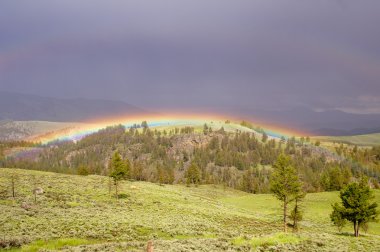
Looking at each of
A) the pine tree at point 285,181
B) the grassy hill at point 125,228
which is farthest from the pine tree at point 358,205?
the pine tree at point 285,181

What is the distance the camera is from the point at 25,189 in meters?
64.1

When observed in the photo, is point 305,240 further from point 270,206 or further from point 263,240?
point 270,206

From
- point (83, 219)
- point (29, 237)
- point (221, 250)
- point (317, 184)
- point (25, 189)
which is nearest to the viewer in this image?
point (221, 250)

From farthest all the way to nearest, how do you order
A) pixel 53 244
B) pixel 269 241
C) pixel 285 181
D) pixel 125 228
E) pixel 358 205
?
pixel 285 181
pixel 358 205
pixel 125 228
pixel 269 241
pixel 53 244

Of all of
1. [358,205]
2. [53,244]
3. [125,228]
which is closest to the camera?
[53,244]

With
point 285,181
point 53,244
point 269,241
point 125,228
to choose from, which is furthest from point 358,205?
point 53,244

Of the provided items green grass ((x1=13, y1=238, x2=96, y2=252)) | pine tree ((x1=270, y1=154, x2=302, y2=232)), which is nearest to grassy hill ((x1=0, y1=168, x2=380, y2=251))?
green grass ((x1=13, y1=238, x2=96, y2=252))

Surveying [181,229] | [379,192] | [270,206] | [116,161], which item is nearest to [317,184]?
[379,192]

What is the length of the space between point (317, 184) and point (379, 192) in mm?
68094

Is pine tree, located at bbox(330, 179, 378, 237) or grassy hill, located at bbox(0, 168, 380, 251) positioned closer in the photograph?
grassy hill, located at bbox(0, 168, 380, 251)

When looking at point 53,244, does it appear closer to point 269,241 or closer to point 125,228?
point 125,228

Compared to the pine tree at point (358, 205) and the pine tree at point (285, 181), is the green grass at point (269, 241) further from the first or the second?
the pine tree at point (285, 181)

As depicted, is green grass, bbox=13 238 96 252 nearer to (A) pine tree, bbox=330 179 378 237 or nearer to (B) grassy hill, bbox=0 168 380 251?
(B) grassy hill, bbox=0 168 380 251

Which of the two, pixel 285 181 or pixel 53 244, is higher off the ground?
pixel 285 181
